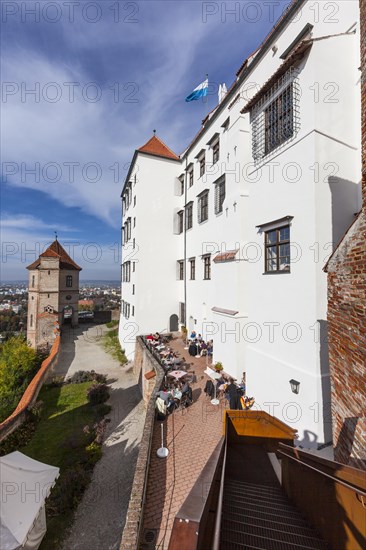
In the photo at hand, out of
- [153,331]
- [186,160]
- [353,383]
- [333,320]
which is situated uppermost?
[186,160]

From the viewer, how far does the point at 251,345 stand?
9.36 m

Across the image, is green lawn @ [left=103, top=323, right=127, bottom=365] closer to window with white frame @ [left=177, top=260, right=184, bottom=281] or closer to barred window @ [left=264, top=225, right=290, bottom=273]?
window with white frame @ [left=177, top=260, right=184, bottom=281]

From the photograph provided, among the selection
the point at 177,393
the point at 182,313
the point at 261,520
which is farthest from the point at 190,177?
the point at 261,520

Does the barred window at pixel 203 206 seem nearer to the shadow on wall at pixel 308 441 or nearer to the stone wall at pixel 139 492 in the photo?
the stone wall at pixel 139 492

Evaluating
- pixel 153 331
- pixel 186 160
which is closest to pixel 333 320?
pixel 153 331

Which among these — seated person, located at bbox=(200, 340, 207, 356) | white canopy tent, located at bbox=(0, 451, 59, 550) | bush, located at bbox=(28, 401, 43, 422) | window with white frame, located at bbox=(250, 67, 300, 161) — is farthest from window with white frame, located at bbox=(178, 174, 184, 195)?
white canopy tent, located at bbox=(0, 451, 59, 550)

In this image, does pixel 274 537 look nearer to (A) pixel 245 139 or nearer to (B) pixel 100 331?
(A) pixel 245 139

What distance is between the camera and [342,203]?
7.05m

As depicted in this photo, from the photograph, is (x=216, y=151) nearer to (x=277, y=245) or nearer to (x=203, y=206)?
(x=203, y=206)

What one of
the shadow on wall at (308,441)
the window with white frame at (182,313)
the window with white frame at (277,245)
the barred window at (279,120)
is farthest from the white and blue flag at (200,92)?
the shadow on wall at (308,441)

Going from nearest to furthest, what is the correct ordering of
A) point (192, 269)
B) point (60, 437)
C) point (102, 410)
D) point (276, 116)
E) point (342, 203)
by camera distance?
1. point (342, 203)
2. point (276, 116)
3. point (60, 437)
4. point (102, 410)
5. point (192, 269)

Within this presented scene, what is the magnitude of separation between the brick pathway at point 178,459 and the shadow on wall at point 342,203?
7053mm

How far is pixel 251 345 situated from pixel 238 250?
Answer: 445 centimetres

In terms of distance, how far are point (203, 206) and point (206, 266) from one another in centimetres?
433
